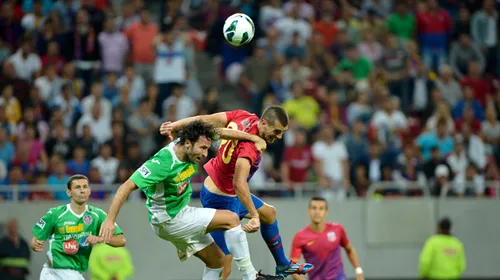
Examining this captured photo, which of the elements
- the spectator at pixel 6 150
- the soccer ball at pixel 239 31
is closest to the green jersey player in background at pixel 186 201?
the soccer ball at pixel 239 31

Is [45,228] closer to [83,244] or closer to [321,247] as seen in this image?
[83,244]

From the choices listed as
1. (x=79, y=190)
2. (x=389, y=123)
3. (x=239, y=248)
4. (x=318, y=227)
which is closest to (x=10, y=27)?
(x=389, y=123)

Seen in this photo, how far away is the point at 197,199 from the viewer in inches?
688

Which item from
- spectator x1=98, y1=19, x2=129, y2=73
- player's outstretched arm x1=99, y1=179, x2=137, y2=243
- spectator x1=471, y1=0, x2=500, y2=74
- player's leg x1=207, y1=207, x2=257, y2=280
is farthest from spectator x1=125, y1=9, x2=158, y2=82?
player's outstretched arm x1=99, y1=179, x2=137, y2=243

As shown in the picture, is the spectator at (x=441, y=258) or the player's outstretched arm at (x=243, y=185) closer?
the player's outstretched arm at (x=243, y=185)

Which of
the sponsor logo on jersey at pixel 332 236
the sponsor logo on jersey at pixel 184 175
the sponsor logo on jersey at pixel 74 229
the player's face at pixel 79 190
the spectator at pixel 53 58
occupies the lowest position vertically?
the sponsor logo on jersey at pixel 332 236

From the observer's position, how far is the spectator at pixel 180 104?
18500 mm

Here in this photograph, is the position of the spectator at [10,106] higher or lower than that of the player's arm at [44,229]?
higher

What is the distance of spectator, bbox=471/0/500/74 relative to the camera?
21.6 metres

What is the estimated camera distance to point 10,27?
2016cm

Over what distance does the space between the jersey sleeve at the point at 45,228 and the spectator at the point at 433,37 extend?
39.5ft

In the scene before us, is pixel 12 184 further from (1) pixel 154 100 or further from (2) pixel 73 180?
(2) pixel 73 180

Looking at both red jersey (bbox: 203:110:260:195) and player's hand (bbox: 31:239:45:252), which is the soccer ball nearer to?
red jersey (bbox: 203:110:260:195)

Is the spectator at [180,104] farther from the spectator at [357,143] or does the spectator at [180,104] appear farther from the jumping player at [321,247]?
the jumping player at [321,247]
